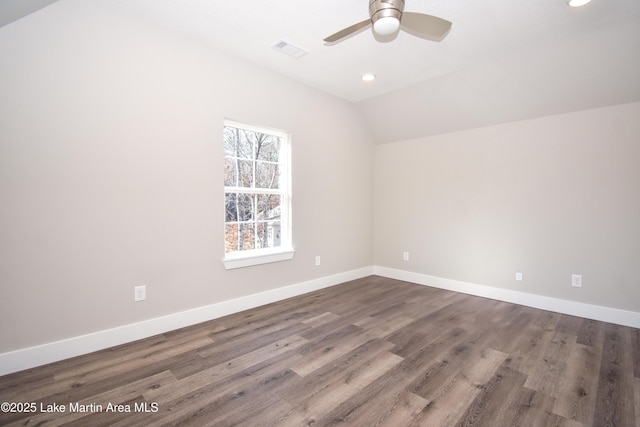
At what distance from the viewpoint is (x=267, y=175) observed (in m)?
3.62

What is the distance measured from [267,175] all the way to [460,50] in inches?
93.3

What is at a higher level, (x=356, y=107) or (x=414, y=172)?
(x=356, y=107)

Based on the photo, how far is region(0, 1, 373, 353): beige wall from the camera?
2.08 m

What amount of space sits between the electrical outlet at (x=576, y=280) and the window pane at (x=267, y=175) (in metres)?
3.44

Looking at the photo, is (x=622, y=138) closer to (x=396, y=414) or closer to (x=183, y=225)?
(x=396, y=414)

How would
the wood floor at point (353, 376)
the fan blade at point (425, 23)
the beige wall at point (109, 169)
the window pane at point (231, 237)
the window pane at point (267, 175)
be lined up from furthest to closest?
the window pane at point (267, 175) < the window pane at point (231, 237) < the beige wall at point (109, 169) < the fan blade at point (425, 23) < the wood floor at point (353, 376)

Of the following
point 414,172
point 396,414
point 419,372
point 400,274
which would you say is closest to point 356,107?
point 414,172

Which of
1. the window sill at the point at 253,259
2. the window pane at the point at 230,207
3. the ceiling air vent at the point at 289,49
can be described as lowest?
the window sill at the point at 253,259

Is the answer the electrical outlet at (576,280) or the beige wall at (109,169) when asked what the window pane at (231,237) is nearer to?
the beige wall at (109,169)

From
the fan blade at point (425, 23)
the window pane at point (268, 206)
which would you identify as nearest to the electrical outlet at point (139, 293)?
the window pane at point (268, 206)

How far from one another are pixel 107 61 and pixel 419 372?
3.33 m

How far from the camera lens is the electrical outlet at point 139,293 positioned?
8.41ft

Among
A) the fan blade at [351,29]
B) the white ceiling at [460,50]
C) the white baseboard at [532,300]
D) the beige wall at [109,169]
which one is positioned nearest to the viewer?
the fan blade at [351,29]

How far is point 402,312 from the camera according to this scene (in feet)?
10.8
